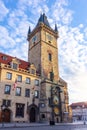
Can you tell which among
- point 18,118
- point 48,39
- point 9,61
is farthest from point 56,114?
point 48,39

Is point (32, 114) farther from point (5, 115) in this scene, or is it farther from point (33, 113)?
point (5, 115)

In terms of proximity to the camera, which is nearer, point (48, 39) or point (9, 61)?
point (9, 61)

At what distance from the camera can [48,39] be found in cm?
5169

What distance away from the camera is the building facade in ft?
121

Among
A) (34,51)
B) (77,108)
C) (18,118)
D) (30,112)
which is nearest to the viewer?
(18,118)

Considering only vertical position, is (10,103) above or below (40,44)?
below

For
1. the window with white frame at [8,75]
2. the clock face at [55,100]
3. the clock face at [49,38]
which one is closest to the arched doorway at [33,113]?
the clock face at [55,100]

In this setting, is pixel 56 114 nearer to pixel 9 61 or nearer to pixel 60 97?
pixel 60 97

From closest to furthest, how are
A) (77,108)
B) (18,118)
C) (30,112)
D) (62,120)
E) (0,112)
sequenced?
(0,112) → (18,118) → (30,112) → (62,120) → (77,108)

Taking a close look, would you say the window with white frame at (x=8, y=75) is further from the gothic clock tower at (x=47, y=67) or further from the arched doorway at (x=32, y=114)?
the arched doorway at (x=32, y=114)

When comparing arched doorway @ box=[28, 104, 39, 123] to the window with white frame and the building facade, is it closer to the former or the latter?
the building facade

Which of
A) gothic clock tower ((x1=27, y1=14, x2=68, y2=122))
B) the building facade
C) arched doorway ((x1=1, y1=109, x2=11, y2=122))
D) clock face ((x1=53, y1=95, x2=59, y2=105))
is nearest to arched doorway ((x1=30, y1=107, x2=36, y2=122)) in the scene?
the building facade

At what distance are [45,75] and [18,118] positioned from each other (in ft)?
46.0

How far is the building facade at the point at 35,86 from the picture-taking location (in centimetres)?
3684
